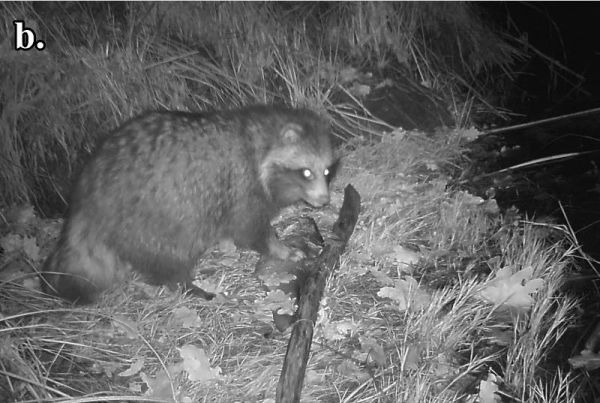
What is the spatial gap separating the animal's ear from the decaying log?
57cm

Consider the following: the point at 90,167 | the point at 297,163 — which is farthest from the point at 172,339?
the point at 297,163

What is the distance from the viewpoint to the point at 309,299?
3.29m

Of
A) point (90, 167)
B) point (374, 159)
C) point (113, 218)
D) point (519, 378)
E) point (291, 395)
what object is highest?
point (90, 167)

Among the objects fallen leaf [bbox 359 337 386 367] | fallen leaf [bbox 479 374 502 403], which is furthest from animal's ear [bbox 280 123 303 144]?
fallen leaf [bbox 479 374 502 403]

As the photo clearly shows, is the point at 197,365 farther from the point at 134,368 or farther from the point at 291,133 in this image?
the point at 291,133

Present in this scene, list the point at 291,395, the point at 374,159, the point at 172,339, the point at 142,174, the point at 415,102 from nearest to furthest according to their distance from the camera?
the point at 291,395 < the point at 172,339 < the point at 142,174 < the point at 374,159 < the point at 415,102

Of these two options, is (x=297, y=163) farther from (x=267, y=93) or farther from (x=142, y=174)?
(x=267, y=93)

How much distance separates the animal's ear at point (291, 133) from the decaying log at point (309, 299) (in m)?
0.57

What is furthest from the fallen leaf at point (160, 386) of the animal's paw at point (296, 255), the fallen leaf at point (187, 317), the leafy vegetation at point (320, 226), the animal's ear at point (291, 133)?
the animal's ear at point (291, 133)

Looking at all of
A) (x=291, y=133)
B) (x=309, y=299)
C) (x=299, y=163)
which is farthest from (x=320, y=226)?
(x=309, y=299)

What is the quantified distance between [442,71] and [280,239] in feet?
9.23

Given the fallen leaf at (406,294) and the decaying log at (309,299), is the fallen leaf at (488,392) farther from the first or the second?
the decaying log at (309,299)

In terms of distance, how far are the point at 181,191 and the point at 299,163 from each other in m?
0.85

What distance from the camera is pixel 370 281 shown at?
3.82 m
